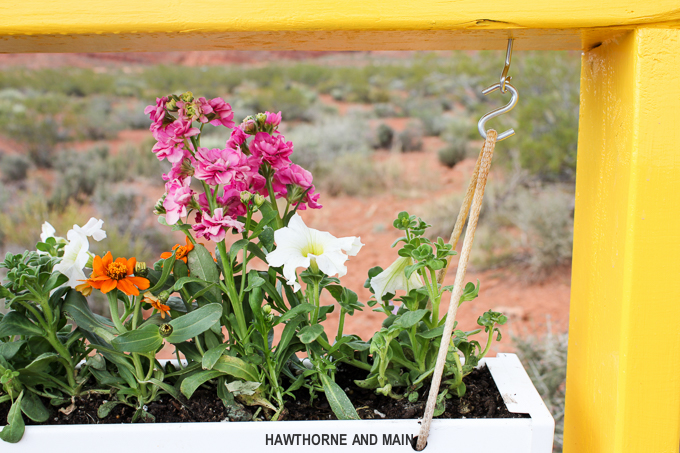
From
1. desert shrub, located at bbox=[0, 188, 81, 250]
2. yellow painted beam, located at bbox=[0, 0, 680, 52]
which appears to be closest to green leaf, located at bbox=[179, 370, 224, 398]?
yellow painted beam, located at bbox=[0, 0, 680, 52]

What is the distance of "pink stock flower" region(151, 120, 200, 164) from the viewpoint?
2.45 feet

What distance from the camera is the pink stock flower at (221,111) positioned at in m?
0.79

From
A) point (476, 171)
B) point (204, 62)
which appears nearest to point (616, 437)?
point (476, 171)

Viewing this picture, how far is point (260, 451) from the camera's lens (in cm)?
72

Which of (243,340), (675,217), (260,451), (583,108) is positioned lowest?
(260,451)

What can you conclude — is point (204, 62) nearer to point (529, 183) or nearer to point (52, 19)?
point (529, 183)

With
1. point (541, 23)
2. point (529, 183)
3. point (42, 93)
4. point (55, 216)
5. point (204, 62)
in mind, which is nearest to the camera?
point (541, 23)

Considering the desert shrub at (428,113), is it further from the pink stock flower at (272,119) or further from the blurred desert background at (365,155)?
the pink stock flower at (272,119)

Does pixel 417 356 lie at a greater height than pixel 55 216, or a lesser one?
greater

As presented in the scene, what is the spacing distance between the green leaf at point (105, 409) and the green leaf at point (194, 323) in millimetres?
170

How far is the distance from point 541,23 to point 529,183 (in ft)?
15.5

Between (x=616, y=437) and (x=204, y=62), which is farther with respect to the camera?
(x=204, y=62)

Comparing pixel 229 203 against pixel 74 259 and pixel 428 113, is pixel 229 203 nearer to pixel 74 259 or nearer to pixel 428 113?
pixel 74 259

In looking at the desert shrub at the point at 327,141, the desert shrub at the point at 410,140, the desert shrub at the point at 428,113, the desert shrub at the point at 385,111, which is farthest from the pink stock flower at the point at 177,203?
the desert shrub at the point at 385,111
